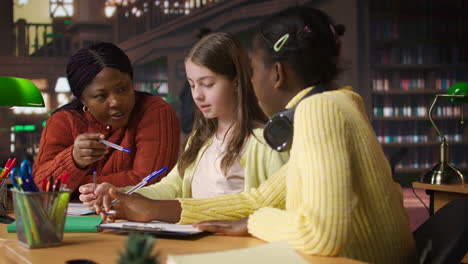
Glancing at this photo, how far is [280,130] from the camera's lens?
1200 mm

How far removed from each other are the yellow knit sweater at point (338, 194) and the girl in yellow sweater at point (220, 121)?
618mm

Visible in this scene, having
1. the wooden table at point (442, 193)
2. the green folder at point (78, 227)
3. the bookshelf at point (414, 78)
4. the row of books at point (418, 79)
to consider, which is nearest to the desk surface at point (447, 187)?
the wooden table at point (442, 193)

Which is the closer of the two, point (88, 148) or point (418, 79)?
point (88, 148)

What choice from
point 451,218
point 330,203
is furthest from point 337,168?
point 451,218

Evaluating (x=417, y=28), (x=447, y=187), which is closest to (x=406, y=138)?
(x=417, y=28)

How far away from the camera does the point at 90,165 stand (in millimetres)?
2021

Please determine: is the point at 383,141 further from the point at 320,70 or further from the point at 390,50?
the point at 320,70

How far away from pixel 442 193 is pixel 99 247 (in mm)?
2586

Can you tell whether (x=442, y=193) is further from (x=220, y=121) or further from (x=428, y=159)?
(x=428, y=159)

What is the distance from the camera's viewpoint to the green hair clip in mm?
1225

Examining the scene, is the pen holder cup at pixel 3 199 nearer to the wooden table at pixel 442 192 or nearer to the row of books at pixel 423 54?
the wooden table at pixel 442 192

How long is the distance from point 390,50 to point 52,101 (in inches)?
157

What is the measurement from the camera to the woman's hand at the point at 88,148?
1831mm

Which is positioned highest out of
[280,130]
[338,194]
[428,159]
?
[280,130]
